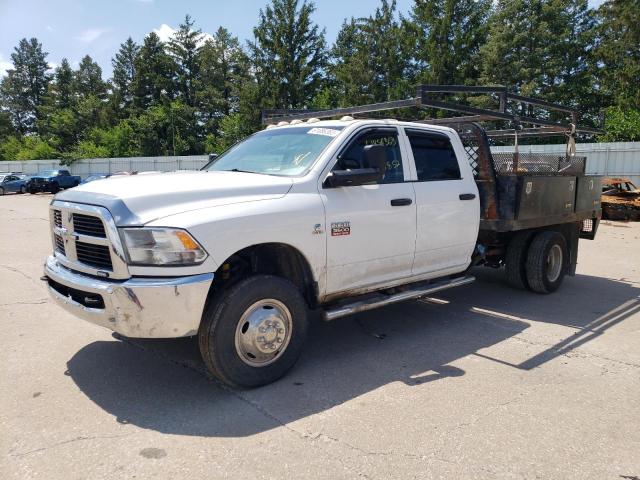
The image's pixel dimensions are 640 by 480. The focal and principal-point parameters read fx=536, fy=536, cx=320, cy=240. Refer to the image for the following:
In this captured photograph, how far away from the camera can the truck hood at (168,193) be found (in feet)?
12.0

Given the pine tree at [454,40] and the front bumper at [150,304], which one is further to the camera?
the pine tree at [454,40]

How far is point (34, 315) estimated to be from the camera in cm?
609

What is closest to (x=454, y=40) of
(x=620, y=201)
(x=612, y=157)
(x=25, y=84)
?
(x=612, y=157)

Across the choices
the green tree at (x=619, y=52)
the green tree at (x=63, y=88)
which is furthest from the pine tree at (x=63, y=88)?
the green tree at (x=619, y=52)

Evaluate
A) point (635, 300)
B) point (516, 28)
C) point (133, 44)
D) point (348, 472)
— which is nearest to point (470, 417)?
point (348, 472)

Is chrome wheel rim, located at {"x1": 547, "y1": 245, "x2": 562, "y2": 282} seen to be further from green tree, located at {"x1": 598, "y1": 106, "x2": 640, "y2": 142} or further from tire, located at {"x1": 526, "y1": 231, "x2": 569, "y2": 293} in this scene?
green tree, located at {"x1": 598, "y1": 106, "x2": 640, "y2": 142}

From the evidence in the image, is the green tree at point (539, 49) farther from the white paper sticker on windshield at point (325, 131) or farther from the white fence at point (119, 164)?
the white paper sticker on windshield at point (325, 131)

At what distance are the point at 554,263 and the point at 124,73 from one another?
71.6 m

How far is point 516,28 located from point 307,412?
41196 millimetres

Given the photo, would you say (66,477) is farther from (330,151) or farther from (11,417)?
(330,151)

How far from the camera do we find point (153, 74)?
61.7m

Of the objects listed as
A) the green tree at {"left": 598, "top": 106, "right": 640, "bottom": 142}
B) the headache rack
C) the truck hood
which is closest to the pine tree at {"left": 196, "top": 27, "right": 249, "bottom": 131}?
the green tree at {"left": 598, "top": 106, "right": 640, "bottom": 142}

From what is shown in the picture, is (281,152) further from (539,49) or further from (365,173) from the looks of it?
(539,49)

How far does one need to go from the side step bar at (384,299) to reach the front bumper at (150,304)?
123cm
